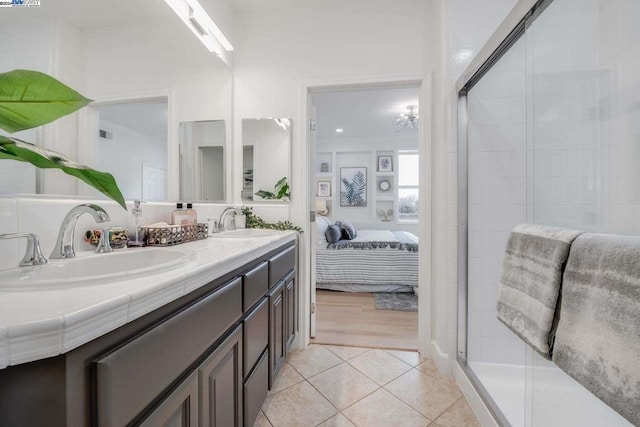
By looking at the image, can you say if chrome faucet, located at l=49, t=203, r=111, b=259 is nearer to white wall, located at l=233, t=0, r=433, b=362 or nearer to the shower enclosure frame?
white wall, located at l=233, t=0, r=433, b=362

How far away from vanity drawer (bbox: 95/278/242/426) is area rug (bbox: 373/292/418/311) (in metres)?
2.34

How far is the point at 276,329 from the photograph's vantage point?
1.48 meters

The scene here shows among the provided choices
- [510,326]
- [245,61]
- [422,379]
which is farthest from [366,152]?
[510,326]

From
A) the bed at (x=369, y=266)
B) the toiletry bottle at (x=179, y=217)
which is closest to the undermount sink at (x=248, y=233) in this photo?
the toiletry bottle at (x=179, y=217)

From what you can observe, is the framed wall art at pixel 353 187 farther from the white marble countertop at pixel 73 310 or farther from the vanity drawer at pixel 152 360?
the white marble countertop at pixel 73 310

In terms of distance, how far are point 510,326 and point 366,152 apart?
4912 mm

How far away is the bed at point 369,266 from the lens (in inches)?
128

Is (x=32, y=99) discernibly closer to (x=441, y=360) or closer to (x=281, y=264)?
(x=281, y=264)

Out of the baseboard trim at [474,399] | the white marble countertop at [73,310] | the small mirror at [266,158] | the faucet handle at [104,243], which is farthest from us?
the small mirror at [266,158]

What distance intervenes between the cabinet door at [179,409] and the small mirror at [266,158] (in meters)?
1.48

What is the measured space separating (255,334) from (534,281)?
41.2 inches

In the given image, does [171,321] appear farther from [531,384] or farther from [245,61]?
[245,61]

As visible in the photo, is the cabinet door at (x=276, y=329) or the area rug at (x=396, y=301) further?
the area rug at (x=396, y=301)

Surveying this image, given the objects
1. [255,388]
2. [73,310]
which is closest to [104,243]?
[73,310]
